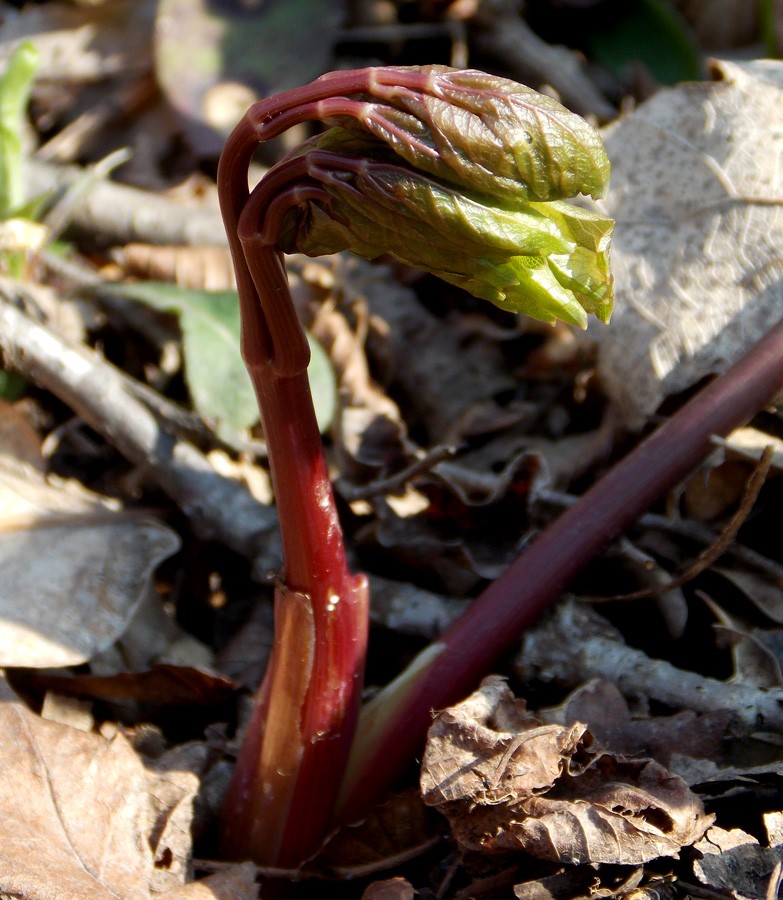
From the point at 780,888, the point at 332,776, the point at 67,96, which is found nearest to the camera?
the point at 780,888

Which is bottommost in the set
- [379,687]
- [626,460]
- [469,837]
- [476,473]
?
[379,687]

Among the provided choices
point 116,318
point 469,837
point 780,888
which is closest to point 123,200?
point 116,318

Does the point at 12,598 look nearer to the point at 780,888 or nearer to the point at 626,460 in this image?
the point at 626,460

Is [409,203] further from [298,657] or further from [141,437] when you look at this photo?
[141,437]

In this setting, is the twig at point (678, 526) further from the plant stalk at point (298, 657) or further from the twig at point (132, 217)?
the twig at point (132, 217)

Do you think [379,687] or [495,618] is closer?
[495,618]

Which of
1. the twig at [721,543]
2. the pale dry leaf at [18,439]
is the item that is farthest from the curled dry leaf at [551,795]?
the pale dry leaf at [18,439]
